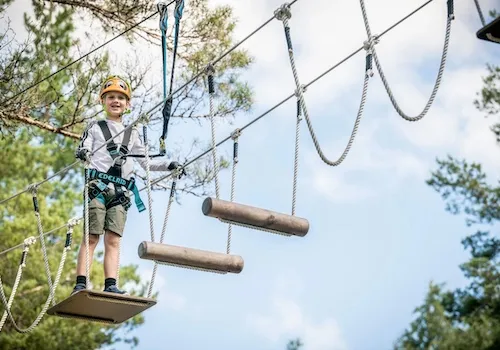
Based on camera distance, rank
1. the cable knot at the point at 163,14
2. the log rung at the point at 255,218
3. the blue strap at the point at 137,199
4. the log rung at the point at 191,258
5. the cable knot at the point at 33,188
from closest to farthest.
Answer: the log rung at the point at 255,218 < the log rung at the point at 191,258 < the blue strap at the point at 137,199 < the cable knot at the point at 163,14 < the cable knot at the point at 33,188

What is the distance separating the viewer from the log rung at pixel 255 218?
3.89m

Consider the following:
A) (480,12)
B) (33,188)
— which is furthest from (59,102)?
(480,12)

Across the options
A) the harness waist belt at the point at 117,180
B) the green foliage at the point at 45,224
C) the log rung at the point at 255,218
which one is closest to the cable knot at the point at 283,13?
the log rung at the point at 255,218

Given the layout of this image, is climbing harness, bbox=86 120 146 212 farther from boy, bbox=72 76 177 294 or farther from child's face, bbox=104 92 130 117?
child's face, bbox=104 92 130 117

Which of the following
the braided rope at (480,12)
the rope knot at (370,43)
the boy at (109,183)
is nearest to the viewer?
the braided rope at (480,12)

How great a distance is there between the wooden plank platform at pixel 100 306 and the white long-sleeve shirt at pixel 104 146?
0.69 metres

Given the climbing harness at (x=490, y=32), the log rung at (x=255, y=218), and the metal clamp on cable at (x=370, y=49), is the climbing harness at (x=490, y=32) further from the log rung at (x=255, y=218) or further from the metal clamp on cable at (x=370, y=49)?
the log rung at (x=255, y=218)

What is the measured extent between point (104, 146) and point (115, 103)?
263mm

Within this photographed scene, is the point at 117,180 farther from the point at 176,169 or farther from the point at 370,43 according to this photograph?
the point at 370,43

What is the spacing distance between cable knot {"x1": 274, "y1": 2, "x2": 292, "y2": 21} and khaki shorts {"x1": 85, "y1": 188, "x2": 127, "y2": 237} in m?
1.20

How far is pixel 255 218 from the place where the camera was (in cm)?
401

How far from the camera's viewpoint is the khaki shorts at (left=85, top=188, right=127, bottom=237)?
472 centimetres

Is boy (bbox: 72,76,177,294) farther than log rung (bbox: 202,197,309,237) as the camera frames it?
Yes

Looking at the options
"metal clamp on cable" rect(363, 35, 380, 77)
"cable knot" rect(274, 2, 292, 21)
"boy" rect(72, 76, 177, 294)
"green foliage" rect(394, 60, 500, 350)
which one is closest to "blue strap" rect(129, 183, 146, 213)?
"boy" rect(72, 76, 177, 294)
